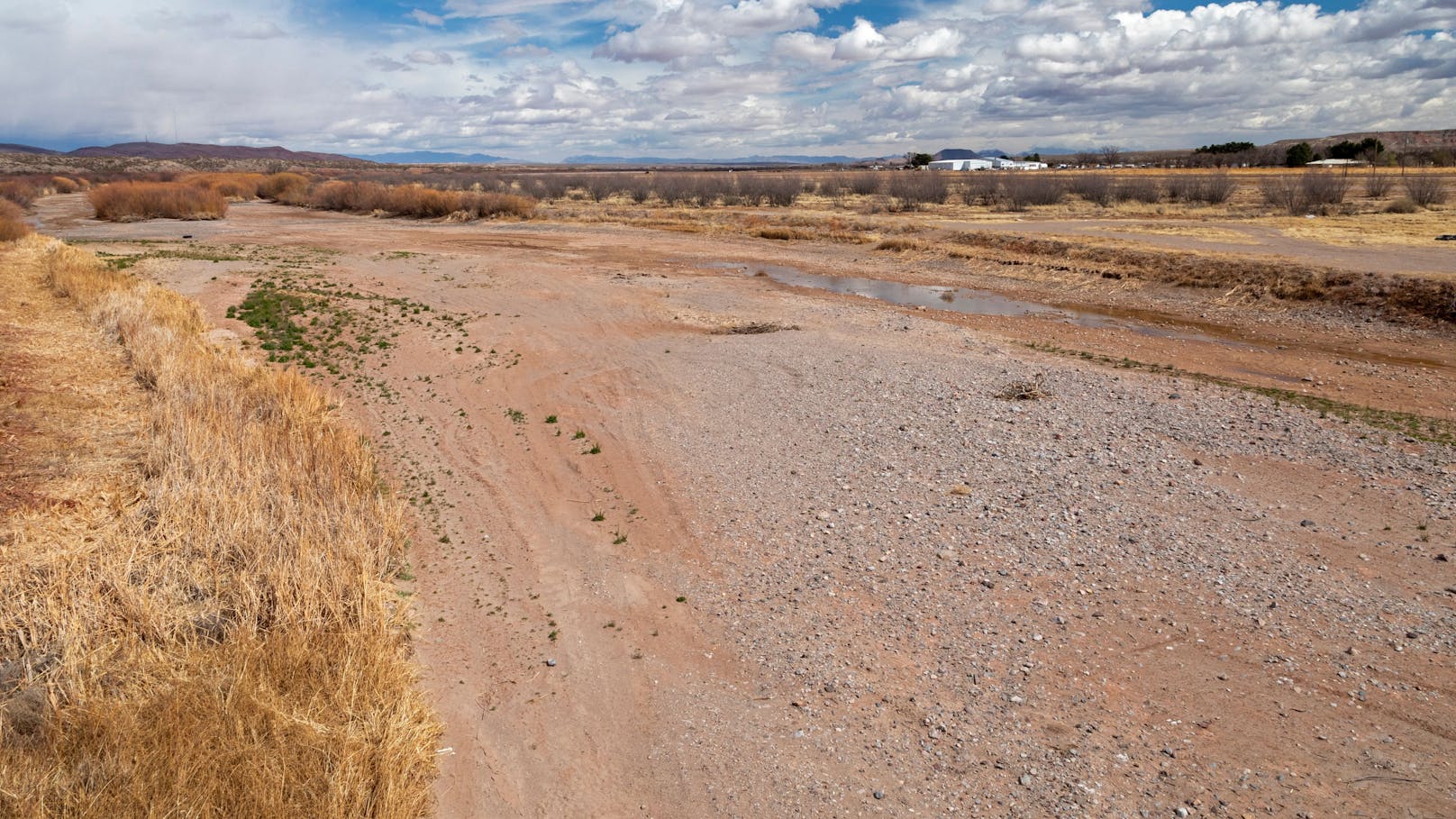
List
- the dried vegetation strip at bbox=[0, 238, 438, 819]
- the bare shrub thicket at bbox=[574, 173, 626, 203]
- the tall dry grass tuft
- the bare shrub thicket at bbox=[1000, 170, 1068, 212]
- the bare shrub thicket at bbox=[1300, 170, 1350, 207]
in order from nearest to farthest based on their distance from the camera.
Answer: the dried vegetation strip at bbox=[0, 238, 438, 819] → the bare shrub thicket at bbox=[1300, 170, 1350, 207] → the tall dry grass tuft → the bare shrub thicket at bbox=[1000, 170, 1068, 212] → the bare shrub thicket at bbox=[574, 173, 626, 203]

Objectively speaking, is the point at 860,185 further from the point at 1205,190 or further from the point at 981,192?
the point at 1205,190

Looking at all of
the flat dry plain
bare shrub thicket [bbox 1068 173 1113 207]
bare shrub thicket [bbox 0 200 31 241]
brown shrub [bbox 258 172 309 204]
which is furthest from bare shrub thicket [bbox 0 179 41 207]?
bare shrub thicket [bbox 1068 173 1113 207]

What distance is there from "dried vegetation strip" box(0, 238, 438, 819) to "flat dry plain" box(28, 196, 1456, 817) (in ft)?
2.32

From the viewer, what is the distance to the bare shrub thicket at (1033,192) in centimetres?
5328

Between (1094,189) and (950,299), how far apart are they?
36.4 m

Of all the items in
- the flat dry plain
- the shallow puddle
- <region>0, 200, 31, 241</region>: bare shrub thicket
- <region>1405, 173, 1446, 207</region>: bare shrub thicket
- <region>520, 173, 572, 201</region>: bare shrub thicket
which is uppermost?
<region>520, 173, 572, 201</region>: bare shrub thicket

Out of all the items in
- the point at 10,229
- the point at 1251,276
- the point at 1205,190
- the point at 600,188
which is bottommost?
the point at 1251,276

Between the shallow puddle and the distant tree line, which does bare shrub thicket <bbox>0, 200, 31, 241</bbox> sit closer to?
the shallow puddle

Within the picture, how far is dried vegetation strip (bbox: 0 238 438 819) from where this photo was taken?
4.21m

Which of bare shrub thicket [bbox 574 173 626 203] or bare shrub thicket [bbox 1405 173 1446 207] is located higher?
bare shrub thicket [bbox 574 173 626 203]

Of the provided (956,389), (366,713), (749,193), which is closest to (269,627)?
(366,713)

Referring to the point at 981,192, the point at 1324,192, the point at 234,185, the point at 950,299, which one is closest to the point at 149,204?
the point at 234,185

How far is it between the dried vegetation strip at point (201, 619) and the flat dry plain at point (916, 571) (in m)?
0.71

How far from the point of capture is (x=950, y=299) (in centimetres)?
2462
